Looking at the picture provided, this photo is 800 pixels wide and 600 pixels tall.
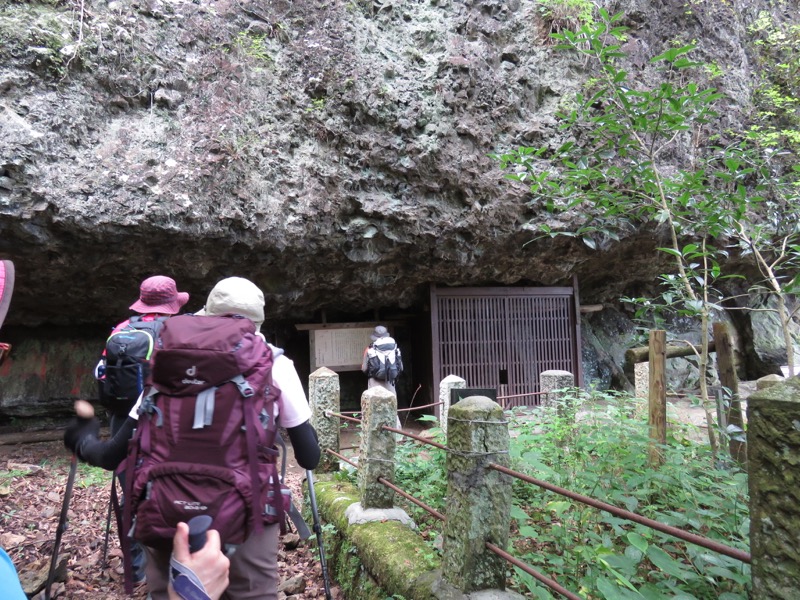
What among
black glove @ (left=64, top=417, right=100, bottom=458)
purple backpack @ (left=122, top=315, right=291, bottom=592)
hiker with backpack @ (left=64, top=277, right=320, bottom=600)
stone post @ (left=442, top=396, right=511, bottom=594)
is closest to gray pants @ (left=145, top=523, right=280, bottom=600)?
hiker with backpack @ (left=64, top=277, right=320, bottom=600)

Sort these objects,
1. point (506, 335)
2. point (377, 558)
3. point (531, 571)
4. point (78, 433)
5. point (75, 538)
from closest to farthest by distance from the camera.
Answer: point (531, 571) → point (78, 433) → point (377, 558) → point (75, 538) → point (506, 335)

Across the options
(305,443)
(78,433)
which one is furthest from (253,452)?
(78,433)

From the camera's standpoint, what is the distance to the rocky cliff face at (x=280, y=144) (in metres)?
5.70

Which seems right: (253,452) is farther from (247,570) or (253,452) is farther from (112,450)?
(112,450)

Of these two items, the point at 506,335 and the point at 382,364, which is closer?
the point at 382,364

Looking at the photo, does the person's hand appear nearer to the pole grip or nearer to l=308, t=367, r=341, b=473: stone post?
the pole grip

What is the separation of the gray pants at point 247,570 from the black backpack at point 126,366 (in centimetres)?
127

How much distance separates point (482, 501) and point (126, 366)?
210 centimetres

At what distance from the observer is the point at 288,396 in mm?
1812

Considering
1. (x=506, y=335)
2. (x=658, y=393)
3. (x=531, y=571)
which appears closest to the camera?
(x=531, y=571)

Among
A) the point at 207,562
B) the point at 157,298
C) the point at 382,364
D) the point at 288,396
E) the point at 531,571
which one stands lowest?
the point at 531,571

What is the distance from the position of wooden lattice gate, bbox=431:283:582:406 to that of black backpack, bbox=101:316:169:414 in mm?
6360

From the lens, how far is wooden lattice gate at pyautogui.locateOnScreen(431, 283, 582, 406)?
8891 millimetres

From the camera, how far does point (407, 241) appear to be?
24.6ft
